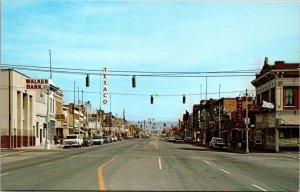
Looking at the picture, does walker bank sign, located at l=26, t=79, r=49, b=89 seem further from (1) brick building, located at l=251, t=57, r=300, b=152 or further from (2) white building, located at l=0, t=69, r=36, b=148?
(1) brick building, located at l=251, t=57, r=300, b=152

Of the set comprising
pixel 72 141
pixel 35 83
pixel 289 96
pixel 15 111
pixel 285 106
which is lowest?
pixel 72 141

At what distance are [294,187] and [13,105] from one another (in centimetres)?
4892

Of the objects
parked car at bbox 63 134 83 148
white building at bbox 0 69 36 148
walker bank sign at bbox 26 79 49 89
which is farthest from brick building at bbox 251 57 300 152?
white building at bbox 0 69 36 148

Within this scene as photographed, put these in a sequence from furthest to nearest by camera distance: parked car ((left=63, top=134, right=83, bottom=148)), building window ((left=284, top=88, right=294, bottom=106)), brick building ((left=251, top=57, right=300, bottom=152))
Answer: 1. parked car ((left=63, top=134, right=83, bottom=148))
2. building window ((left=284, top=88, right=294, bottom=106))
3. brick building ((left=251, top=57, right=300, bottom=152))

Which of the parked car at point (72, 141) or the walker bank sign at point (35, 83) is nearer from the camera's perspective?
the walker bank sign at point (35, 83)

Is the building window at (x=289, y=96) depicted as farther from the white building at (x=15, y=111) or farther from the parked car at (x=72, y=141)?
the white building at (x=15, y=111)

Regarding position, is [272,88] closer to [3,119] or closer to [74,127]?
[3,119]

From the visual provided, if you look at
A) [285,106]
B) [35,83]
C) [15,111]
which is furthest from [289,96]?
[15,111]

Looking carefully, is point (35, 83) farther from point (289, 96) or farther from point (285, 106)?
point (289, 96)

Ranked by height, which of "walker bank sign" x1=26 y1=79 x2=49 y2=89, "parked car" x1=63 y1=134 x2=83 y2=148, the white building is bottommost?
"parked car" x1=63 y1=134 x2=83 y2=148

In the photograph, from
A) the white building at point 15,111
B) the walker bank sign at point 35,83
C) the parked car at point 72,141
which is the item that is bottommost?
the parked car at point 72,141

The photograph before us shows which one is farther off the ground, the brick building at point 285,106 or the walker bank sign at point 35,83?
the walker bank sign at point 35,83

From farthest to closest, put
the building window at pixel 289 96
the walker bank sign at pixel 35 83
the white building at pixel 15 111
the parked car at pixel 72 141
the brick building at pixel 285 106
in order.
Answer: the parked car at pixel 72 141 < the walker bank sign at pixel 35 83 < the white building at pixel 15 111 < the building window at pixel 289 96 < the brick building at pixel 285 106

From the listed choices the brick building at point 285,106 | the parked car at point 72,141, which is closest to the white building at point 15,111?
the parked car at point 72,141
